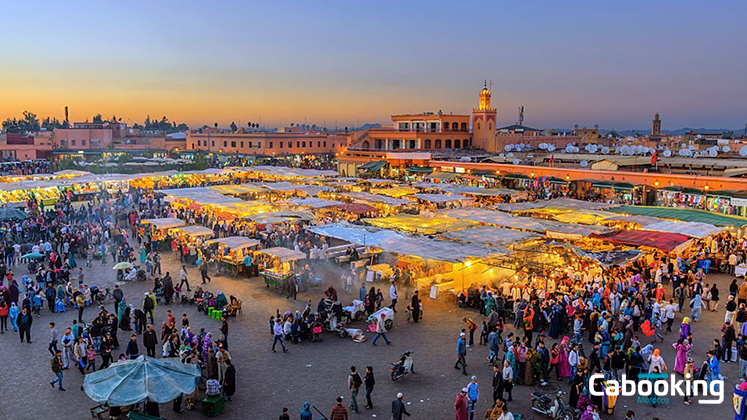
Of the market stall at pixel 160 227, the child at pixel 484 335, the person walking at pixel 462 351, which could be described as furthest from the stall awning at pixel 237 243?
the person walking at pixel 462 351

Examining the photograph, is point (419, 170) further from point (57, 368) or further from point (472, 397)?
point (57, 368)

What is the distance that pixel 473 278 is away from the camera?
16578 millimetres

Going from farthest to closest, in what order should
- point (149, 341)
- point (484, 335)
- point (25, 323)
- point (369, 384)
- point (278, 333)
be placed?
point (484, 335) < point (25, 323) < point (278, 333) < point (149, 341) < point (369, 384)

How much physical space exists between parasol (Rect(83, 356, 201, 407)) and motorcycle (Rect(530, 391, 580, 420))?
5.93 metres

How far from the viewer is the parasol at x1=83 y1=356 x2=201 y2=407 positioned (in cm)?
848

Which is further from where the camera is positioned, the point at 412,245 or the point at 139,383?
A: the point at 412,245

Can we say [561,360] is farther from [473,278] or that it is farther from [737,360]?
[473,278]

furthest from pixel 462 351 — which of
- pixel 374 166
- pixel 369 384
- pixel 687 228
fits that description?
pixel 374 166

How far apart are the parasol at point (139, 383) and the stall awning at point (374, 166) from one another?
38.2 meters

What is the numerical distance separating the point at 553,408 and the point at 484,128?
49490mm

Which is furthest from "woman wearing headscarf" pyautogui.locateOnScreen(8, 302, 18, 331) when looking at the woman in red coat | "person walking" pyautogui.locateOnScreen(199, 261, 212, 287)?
the woman in red coat

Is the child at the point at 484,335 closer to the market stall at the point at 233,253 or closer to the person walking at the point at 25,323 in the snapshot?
the market stall at the point at 233,253

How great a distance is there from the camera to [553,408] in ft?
31.4

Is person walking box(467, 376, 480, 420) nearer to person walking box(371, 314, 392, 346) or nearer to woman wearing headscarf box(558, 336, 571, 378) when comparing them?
woman wearing headscarf box(558, 336, 571, 378)
